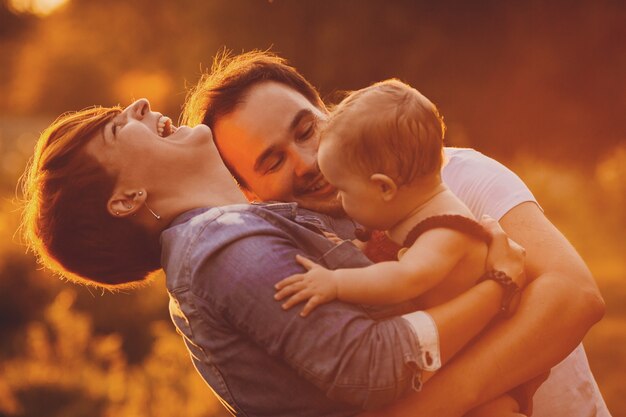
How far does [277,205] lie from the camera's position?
8.16 ft

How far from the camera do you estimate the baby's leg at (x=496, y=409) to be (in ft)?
7.65

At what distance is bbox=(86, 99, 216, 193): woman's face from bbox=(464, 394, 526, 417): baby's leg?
1.04 metres

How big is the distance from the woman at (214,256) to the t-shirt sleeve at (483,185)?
0.88ft

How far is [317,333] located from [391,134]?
0.51 m

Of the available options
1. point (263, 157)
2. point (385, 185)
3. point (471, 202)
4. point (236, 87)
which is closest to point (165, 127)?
point (263, 157)

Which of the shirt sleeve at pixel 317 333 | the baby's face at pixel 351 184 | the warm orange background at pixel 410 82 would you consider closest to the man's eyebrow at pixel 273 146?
the baby's face at pixel 351 184

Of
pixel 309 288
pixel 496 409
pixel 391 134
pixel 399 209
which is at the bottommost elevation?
pixel 496 409

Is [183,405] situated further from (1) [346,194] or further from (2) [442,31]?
(1) [346,194]

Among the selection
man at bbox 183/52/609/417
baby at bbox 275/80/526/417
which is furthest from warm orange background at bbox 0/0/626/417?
baby at bbox 275/80/526/417

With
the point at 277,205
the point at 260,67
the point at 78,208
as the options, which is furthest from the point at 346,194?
Result: the point at 260,67

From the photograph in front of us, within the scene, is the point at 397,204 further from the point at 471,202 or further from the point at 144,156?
the point at 144,156

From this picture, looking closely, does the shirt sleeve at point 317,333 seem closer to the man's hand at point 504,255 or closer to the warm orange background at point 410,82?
the man's hand at point 504,255

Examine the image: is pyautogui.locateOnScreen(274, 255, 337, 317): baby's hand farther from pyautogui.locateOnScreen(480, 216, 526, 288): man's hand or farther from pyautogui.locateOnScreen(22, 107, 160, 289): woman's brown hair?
pyautogui.locateOnScreen(22, 107, 160, 289): woman's brown hair

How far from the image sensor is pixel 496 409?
234 centimetres
